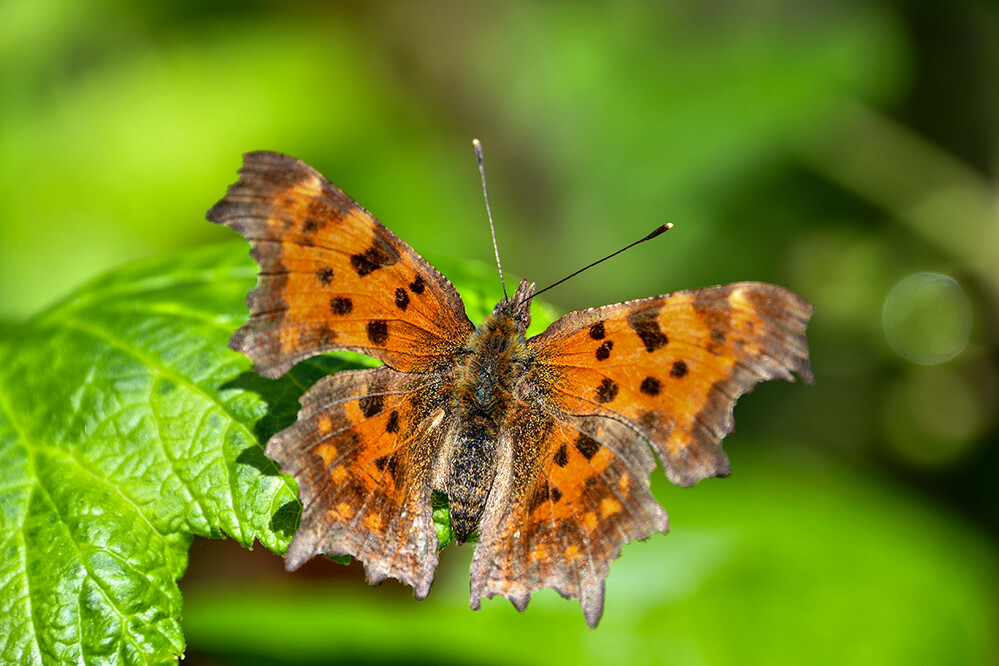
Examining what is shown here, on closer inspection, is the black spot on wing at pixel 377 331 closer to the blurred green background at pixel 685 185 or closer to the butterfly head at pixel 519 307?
the butterfly head at pixel 519 307

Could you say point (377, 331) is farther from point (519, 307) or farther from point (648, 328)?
point (648, 328)

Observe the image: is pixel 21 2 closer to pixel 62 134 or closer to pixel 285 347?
A: pixel 62 134

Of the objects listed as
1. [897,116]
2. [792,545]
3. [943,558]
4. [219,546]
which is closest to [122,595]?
[219,546]

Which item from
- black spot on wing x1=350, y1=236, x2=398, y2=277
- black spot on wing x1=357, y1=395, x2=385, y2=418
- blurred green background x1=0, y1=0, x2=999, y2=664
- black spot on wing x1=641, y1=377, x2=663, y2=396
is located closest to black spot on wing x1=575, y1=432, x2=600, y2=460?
black spot on wing x1=641, y1=377, x2=663, y2=396

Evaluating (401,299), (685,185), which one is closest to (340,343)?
(401,299)

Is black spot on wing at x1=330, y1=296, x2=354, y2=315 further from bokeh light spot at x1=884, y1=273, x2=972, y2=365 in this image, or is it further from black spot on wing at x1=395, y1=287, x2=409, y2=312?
bokeh light spot at x1=884, y1=273, x2=972, y2=365

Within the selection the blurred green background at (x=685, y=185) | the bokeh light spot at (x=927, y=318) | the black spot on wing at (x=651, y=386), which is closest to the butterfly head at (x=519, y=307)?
the black spot on wing at (x=651, y=386)
